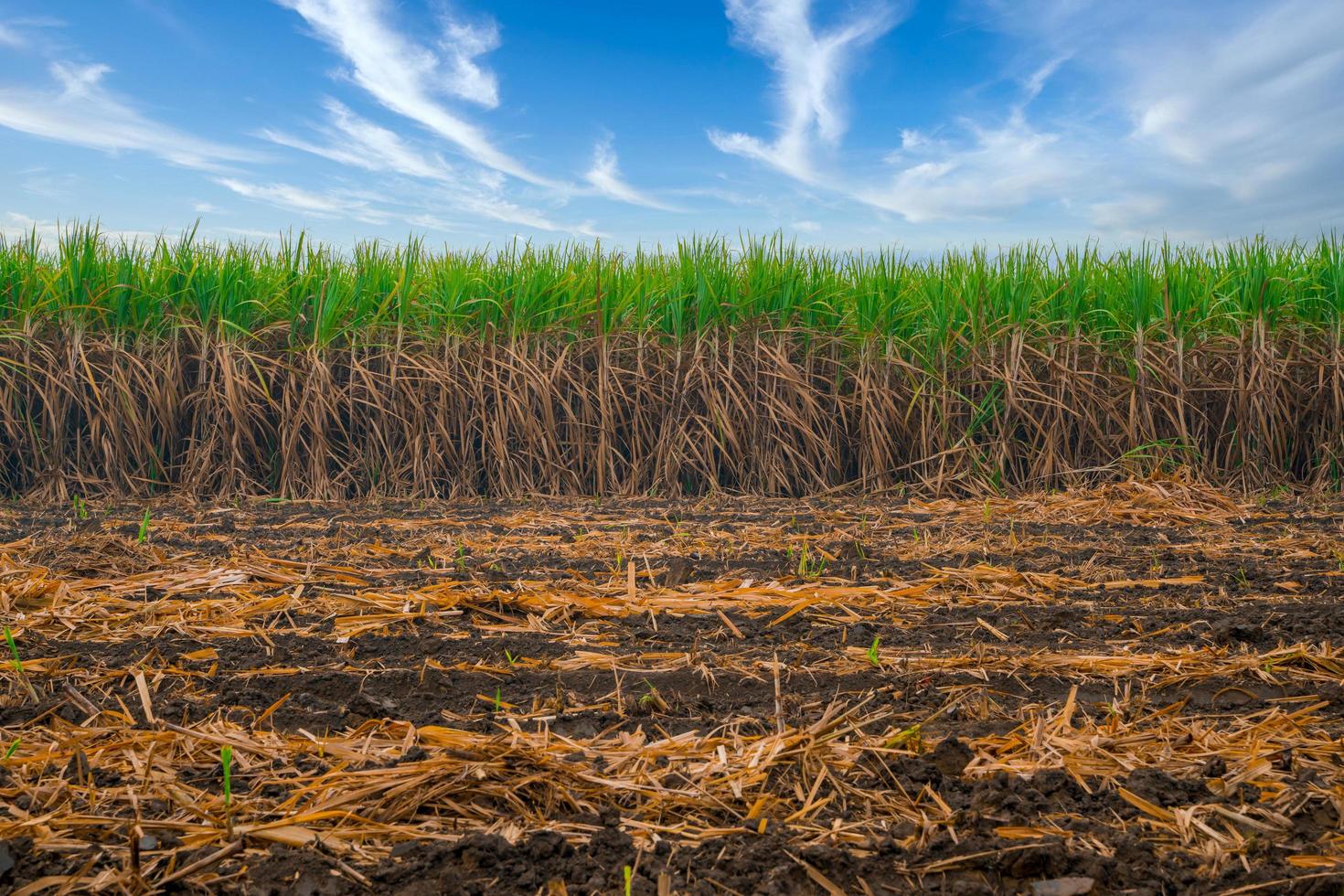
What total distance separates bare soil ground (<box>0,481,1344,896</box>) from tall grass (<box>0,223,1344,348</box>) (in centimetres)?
222

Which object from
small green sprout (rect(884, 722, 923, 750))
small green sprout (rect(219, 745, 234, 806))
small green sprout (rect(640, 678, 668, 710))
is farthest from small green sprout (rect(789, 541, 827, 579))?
small green sprout (rect(219, 745, 234, 806))

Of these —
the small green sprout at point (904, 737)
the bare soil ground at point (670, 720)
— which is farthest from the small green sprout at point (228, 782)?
the small green sprout at point (904, 737)

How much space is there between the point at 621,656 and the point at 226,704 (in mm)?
799

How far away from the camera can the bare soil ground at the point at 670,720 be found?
4.23 feet

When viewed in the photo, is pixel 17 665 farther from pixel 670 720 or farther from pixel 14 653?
pixel 670 720

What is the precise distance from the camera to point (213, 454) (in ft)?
17.7

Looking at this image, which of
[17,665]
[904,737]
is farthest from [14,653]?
[904,737]

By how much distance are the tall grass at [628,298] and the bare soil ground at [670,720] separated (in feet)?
7.29

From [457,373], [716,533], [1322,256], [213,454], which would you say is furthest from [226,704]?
[1322,256]

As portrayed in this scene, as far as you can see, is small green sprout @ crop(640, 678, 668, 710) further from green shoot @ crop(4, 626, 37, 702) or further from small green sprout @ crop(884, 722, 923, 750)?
green shoot @ crop(4, 626, 37, 702)

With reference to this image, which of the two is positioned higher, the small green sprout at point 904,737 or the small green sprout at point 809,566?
the small green sprout at point 809,566

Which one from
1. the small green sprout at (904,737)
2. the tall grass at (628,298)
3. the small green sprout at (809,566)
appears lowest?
the small green sprout at (904,737)

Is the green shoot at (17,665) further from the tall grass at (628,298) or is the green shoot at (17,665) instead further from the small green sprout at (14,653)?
the tall grass at (628,298)

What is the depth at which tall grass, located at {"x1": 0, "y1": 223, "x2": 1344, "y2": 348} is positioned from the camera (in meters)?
5.35
